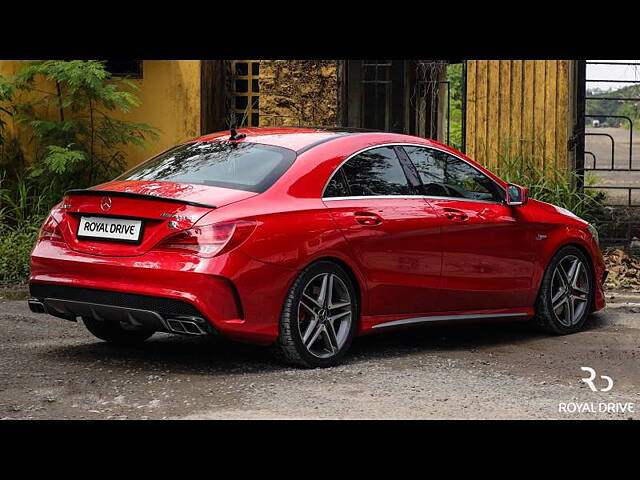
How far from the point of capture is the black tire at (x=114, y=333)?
840 cm

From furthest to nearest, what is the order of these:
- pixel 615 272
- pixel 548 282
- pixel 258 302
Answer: pixel 615 272, pixel 548 282, pixel 258 302

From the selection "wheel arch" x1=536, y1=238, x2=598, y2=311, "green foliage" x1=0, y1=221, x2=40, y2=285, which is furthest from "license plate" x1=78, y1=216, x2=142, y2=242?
"green foliage" x1=0, y1=221, x2=40, y2=285

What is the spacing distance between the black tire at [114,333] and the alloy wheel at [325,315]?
4.86 feet

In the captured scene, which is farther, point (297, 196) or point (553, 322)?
point (553, 322)

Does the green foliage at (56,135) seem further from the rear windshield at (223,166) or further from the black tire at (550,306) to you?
the black tire at (550,306)

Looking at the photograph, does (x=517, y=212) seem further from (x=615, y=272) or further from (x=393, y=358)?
(x=615, y=272)

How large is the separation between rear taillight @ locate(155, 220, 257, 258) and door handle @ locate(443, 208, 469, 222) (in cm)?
193

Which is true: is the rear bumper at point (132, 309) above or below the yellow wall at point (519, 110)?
below

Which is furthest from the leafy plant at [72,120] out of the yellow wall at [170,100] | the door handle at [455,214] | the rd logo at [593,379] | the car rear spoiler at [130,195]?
the rd logo at [593,379]

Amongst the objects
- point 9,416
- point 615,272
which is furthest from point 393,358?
point 615,272

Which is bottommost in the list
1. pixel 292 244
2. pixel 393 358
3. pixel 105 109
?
pixel 393 358

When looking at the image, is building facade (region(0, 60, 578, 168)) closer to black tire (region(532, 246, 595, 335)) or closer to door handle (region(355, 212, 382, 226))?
black tire (region(532, 246, 595, 335))

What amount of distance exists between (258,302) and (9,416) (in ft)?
5.42

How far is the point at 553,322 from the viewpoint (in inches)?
368
